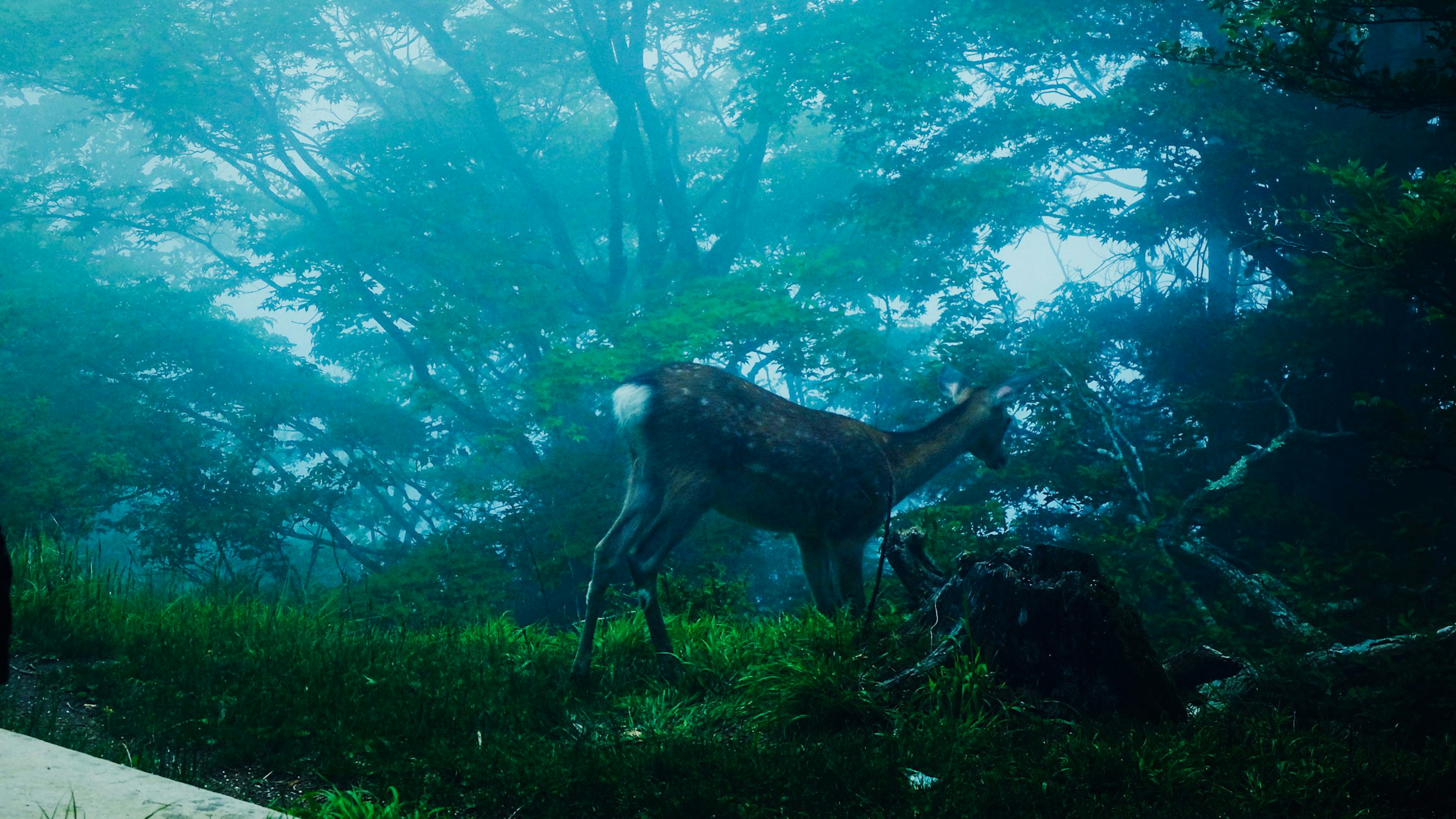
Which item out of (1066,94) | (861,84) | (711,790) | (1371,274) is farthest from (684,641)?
(1066,94)

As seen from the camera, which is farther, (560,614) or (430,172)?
(430,172)

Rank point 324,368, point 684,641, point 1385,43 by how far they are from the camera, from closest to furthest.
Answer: point 684,641
point 1385,43
point 324,368

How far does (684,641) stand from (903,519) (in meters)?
3.75

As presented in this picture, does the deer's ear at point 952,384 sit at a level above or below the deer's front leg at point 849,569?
above

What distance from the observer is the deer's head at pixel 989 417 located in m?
7.27

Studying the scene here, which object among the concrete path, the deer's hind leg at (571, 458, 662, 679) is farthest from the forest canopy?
the concrete path

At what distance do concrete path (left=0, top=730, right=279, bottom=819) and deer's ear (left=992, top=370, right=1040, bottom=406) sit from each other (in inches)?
221

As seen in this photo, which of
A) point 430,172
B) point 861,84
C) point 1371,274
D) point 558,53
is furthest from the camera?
point 558,53

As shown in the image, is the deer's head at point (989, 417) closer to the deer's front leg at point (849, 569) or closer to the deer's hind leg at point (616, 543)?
the deer's front leg at point (849, 569)

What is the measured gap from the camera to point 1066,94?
1698 centimetres

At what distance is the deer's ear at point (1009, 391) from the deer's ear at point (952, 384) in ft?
1.37

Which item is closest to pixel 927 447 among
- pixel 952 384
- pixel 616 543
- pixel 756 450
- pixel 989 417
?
pixel 989 417

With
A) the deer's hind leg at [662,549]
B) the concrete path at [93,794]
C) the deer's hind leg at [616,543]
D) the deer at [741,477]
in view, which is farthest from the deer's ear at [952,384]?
the concrete path at [93,794]

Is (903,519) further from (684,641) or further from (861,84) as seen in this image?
(861,84)
